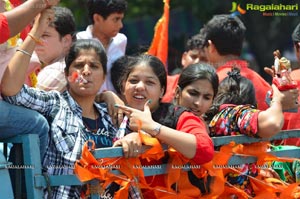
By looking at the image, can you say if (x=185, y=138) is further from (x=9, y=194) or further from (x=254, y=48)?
(x=254, y=48)

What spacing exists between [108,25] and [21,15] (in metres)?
2.45

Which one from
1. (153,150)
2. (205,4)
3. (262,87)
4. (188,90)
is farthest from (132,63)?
(205,4)

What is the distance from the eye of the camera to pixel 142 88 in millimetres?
4453

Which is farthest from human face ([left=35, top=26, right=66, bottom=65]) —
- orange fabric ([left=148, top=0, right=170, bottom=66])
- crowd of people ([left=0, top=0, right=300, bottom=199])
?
orange fabric ([left=148, top=0, right=170, bottom=66])

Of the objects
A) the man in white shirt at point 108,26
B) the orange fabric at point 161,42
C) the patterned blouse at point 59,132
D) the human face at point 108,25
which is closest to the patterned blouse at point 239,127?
the patterned blouse at point 59,132

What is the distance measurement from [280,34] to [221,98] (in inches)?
401

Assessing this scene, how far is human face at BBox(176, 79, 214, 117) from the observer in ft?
14.9

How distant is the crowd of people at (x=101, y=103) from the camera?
3859mm

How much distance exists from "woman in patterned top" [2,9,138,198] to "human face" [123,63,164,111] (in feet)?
0.55

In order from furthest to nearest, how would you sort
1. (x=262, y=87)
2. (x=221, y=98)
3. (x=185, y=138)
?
1. (x=262, y=87)
2. (x=221, y=98)
3. (x=185, y=138)

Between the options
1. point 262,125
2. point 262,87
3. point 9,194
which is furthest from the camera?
point 262,87

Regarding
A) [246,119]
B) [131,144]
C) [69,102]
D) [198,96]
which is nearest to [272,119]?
[246,119]

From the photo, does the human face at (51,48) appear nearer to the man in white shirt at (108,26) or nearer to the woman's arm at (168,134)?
the man in white shirt at (108,26)

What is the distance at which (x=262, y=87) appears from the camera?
6059mm
